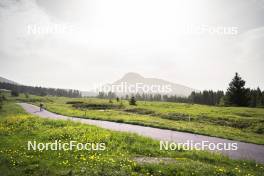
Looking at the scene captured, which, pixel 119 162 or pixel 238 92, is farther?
pixel 238 92

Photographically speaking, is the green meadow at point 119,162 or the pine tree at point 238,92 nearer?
the green meadow at point 119,162

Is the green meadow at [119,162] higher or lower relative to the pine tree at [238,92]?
lower

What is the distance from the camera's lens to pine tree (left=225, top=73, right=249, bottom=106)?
209ft

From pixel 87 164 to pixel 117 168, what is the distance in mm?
1790

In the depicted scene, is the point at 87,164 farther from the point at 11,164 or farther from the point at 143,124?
the point at 143,124

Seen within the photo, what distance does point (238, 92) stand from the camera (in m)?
64.9

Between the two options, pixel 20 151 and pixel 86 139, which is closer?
pixel 20 151

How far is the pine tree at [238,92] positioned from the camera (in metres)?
63.7

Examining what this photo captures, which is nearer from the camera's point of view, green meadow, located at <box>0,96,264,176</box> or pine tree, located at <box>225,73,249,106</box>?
green meadow, located at <box>0,96,264,176</box>

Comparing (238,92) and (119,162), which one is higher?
(238,92)

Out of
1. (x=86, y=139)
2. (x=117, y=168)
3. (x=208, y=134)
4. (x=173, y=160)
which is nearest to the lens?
(x=117, y=168)

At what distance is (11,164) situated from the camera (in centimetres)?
1136

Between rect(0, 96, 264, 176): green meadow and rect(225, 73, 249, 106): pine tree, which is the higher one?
rect(225, 73, 249, 106): pine tree

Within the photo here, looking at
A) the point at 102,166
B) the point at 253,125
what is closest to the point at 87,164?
the point at 102,166
